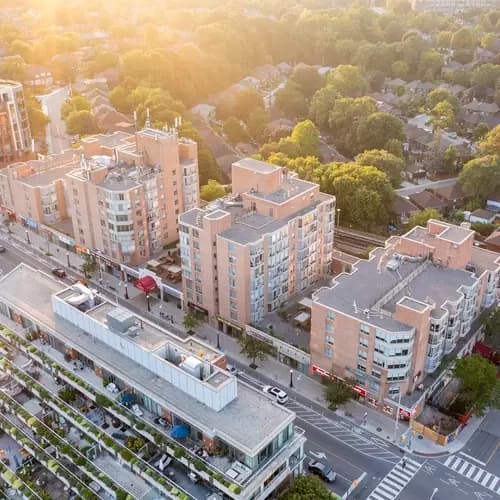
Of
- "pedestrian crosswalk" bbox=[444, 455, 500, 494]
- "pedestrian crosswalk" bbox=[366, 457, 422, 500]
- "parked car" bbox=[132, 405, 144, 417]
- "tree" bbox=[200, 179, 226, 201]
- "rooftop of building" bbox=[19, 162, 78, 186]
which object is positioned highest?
"rooftop of building" bbox=[19, 162, 78, 186]

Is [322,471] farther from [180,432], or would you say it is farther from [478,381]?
[478,381]

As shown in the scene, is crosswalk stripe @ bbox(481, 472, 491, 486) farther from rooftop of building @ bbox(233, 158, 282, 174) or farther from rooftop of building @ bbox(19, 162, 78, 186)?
rooftop of building @ bbox(19, 162, 78, 186)

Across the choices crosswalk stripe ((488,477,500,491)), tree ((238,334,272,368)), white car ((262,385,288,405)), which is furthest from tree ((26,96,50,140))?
crosswalk stripe ((488,477,500,491))

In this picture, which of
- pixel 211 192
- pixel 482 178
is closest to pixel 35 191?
pixel 211 192

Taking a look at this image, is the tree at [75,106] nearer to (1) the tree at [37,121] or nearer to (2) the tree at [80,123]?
(1) the tree at [37,121]

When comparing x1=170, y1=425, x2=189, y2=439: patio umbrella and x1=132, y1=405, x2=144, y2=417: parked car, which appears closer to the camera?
x1=170, y1=425, x2=189, y2=439: patio umbrella

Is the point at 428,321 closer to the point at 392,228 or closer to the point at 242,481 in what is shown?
the point at 242,481

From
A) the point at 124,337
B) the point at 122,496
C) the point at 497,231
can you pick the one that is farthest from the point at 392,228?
the point at 122,496
